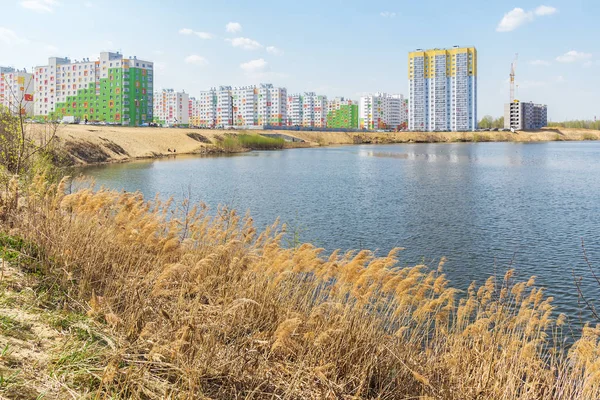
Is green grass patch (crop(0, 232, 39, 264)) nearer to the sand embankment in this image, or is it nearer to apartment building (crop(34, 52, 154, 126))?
the sand embankment

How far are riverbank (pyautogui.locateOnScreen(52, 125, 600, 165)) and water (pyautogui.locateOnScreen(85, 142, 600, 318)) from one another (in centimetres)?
1110

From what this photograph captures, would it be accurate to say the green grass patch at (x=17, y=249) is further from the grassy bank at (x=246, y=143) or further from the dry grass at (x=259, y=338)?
the grassy bank at (x=246, y=143)

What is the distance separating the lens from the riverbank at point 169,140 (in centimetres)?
6197

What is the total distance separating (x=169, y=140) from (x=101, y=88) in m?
76.3

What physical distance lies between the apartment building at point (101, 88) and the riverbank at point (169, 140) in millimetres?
44265


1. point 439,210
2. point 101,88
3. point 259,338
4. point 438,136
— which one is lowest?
point 259,338

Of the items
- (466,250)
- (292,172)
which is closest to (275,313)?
(466,250)

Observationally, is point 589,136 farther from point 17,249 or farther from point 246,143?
point 17,249

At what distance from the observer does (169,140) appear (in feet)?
283

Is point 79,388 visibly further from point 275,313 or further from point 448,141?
point 448,141

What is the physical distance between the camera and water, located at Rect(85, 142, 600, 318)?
57.5ft

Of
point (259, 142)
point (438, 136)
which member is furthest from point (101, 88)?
point (438, 136)

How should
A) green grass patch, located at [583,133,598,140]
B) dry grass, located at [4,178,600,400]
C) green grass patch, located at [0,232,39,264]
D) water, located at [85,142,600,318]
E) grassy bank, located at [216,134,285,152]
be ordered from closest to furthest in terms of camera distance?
dry grass, located at [4,178,600,400]
green grass patch, located at [0,232,39,264]
water, located at [85,142,600,318]
grassy bank, located at [216,134,285,152]
green grass patch, located at [583,133,598,140]

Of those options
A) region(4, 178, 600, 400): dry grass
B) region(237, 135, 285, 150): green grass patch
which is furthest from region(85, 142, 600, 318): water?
region(237, 135, 285, 150): green grass patch
